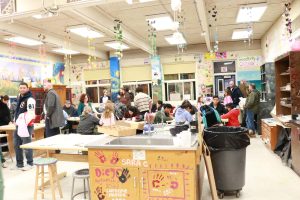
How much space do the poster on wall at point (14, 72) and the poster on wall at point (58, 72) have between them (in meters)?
1.11

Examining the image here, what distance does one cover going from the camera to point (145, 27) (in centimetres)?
809

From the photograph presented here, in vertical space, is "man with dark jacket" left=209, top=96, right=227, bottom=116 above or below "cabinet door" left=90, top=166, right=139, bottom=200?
above

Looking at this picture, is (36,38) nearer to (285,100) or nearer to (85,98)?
(85,98)

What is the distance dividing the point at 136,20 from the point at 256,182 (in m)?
5.00

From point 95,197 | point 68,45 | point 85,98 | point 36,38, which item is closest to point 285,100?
point 95,197

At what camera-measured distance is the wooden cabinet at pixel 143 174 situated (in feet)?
8.92

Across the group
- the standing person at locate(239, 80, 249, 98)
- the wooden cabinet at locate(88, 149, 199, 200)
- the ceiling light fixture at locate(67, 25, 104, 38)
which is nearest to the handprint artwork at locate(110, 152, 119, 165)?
the wooden cabinet at locate(88, 149, 199, 200)

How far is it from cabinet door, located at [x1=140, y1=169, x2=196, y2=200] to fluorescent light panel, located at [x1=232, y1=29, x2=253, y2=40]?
7384 mm

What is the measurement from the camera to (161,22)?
745cm

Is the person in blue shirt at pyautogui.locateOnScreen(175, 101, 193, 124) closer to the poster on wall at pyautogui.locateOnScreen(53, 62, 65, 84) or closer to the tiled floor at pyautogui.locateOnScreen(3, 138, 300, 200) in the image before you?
the tiled floor at pyautogui.locateOnScreen(3, 138, 300, 200)

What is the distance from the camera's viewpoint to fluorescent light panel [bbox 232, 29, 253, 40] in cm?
913

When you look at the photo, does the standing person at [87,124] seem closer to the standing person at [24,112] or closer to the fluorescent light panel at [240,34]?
the standing person at [24,112]

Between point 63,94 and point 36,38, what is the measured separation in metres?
2.77

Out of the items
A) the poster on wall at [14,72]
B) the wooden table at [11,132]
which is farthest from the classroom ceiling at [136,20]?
the wooden table at [11,132]
